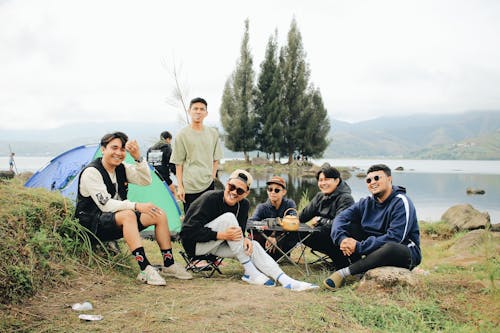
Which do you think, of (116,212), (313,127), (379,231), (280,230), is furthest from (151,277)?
(313,127)

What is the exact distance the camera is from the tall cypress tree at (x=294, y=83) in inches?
1377

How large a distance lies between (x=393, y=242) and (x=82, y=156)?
4.81m

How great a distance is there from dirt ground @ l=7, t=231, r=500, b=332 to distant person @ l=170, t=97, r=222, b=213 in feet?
4.62

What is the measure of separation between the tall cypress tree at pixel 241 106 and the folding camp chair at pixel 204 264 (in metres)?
30.3

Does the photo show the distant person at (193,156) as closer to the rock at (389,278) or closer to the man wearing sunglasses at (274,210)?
the man wearing sunglasses at (274,210)

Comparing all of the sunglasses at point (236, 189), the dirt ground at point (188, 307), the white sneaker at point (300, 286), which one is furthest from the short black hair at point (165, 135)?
the white sneaker at point (300, 286)

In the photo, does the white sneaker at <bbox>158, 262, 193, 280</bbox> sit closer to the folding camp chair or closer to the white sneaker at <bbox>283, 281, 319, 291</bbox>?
the folding camp chair

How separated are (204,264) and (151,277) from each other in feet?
3.15

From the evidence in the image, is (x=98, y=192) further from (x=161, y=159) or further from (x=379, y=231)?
(x=161, y=159)

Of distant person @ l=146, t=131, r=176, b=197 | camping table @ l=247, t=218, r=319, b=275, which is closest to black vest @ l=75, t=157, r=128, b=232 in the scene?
camping table @ l=247, t=218, r=319, b=275

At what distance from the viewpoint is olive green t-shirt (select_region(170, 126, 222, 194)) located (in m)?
4.95

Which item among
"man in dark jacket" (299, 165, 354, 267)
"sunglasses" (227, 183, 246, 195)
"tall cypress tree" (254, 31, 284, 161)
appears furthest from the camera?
"tall cypress tree" (254, 31, 284, 161)

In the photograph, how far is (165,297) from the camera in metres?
3.31

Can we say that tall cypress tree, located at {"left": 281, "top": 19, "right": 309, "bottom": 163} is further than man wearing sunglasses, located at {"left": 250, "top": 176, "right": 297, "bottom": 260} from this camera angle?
Yes
